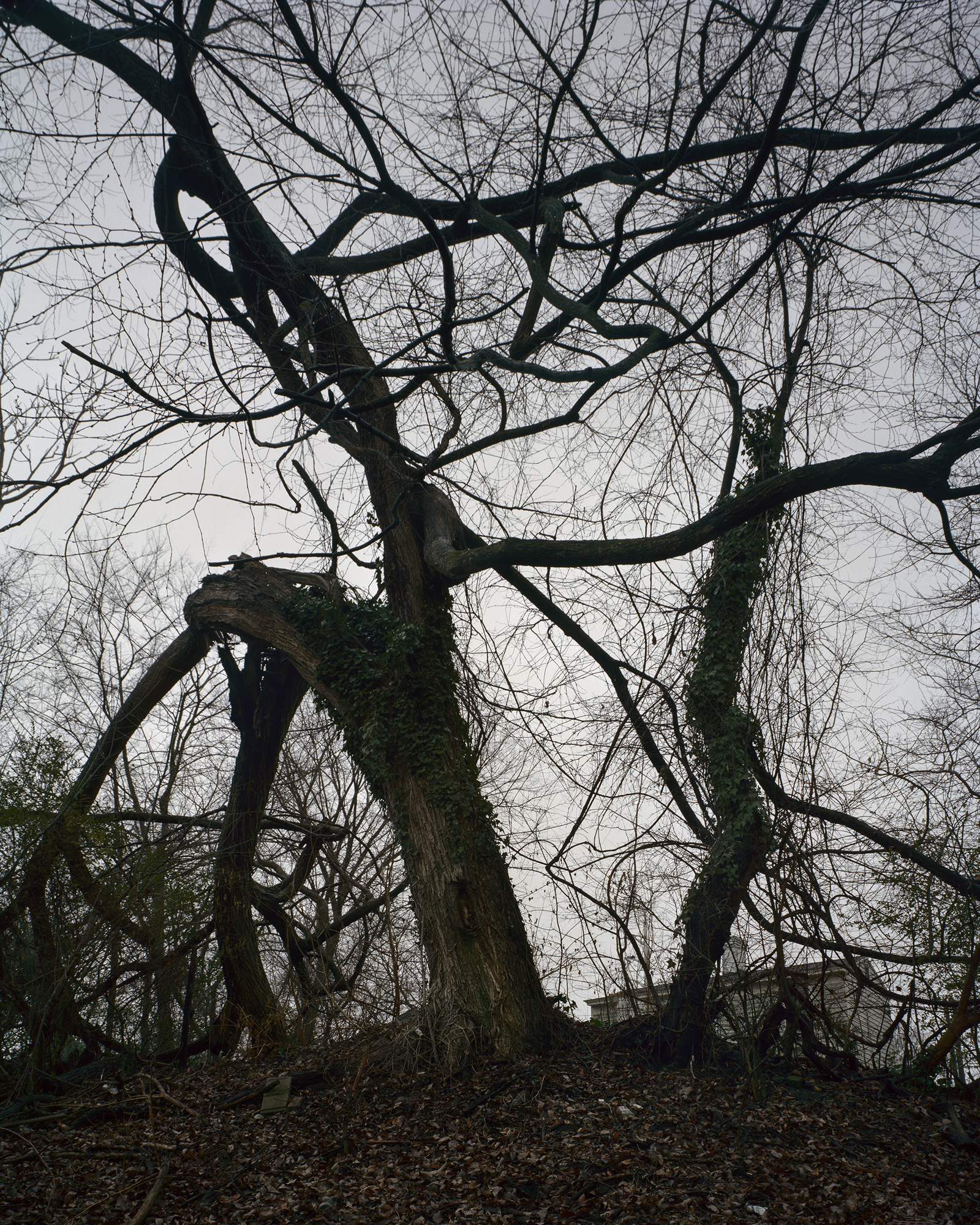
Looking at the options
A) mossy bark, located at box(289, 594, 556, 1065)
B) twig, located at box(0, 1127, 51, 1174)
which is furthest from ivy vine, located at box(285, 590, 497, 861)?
twig, located at box(0, 1127, 51, 1174)

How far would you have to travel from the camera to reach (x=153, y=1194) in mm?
3430

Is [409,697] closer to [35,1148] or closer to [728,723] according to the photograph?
[728,723]

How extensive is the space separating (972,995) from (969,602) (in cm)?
330

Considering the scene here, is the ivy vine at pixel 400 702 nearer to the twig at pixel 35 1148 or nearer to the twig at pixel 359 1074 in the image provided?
the twig at pixel 359 1074

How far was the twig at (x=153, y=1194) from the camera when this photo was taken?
3271 mm

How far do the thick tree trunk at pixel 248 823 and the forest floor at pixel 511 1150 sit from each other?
2.45 metres

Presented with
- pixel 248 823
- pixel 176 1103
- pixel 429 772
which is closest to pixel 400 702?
pixel 429 772

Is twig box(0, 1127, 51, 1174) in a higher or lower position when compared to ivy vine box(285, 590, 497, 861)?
lower

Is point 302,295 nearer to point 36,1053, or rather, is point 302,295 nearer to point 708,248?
point 708,248

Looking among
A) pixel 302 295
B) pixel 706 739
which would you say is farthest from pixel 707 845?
pixel 302 295

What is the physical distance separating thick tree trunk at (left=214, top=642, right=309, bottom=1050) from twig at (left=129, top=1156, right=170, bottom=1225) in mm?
3662

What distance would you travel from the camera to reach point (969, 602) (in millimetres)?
6484

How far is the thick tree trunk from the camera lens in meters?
7.53

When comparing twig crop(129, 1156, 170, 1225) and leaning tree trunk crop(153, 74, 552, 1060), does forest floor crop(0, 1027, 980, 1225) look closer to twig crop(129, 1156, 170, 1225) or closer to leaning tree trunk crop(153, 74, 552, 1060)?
twig crop(129, 1156, 170, 1225)
